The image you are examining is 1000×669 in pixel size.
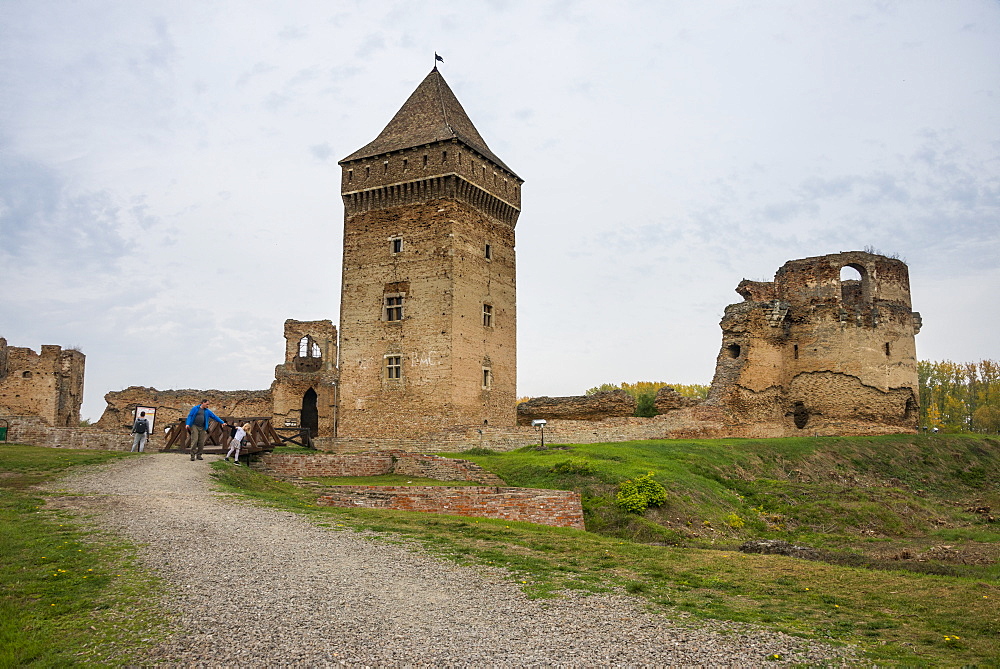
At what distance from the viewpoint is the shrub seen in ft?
57.3

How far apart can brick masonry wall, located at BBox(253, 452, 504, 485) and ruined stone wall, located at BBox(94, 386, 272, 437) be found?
2027 centimetres

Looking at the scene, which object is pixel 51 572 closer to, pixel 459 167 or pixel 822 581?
pixel 822 581

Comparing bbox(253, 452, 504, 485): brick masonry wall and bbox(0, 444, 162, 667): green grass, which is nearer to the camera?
bbox(0, 444, 162, 667): green grass

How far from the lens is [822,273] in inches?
1396

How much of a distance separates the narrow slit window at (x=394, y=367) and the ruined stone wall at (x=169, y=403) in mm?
13530

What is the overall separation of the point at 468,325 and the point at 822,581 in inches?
871

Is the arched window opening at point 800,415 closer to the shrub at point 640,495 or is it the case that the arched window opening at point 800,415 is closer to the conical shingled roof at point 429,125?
the conical shingled roof at point 429,125

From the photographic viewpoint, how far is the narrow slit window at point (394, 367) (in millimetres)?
31628

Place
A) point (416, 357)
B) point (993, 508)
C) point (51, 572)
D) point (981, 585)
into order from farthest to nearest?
point (416, 357) < point (993, 508) < point (981, 585) < point (51, 572)

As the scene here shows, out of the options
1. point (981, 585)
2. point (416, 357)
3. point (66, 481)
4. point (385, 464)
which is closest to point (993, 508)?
point (981, 585)

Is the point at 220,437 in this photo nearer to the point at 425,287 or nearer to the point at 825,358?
the point at 425,287

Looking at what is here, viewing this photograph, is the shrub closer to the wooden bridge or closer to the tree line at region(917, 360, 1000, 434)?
the wooden bridge

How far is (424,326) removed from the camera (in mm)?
31297

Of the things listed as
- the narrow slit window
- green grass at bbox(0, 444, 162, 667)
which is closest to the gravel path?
green grass at bbox(0, 444, 162, 667)
